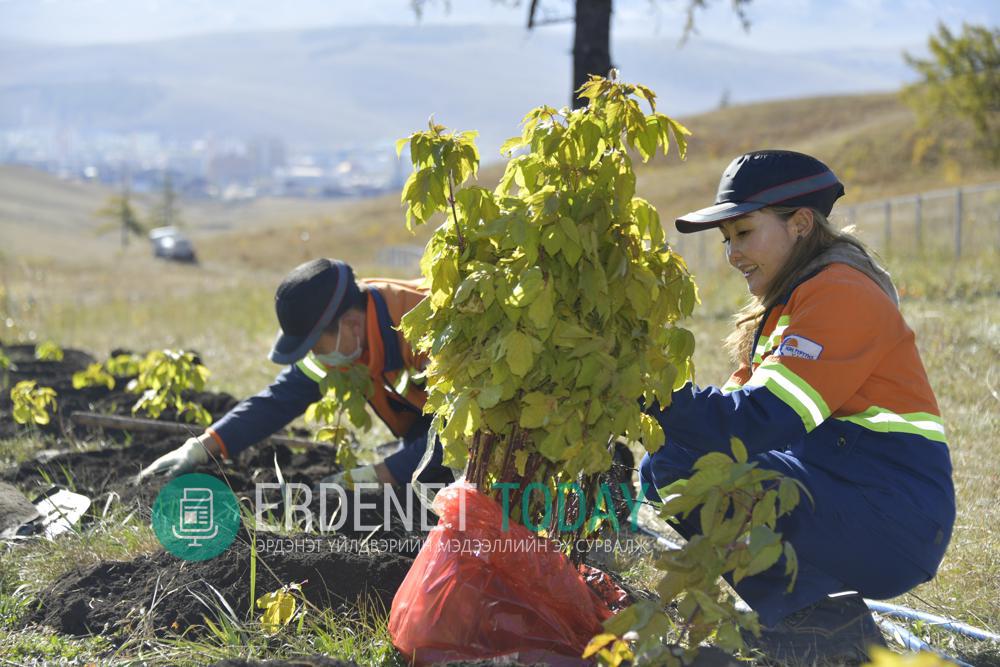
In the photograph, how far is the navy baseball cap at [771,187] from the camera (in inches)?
113

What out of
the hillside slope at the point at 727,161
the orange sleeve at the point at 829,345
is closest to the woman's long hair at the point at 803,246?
the orange sleeve at the point at 829,345

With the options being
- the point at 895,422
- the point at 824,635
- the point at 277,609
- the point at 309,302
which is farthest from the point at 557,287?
the point at 309,302

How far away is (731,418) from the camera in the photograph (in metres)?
2.63

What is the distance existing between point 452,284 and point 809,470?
1.13 metres

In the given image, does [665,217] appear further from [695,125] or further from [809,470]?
[809,470]

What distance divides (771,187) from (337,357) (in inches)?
76.8

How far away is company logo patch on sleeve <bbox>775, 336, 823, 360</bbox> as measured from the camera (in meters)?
2.66

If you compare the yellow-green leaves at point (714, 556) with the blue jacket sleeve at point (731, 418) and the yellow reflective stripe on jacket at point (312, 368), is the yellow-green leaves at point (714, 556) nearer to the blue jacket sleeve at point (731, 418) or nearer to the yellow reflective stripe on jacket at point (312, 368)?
the blue jacket sleeve at point (731, 418)

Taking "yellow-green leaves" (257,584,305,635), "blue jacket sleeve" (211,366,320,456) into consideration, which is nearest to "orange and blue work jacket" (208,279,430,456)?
"blue jacket sleeve" (211,366,320,456)

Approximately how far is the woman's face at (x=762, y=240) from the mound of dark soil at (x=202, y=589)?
144cm

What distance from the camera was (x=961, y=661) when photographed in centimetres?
287

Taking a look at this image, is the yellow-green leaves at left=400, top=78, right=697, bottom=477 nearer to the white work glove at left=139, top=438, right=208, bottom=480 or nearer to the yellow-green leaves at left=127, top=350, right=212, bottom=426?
the white work glove at left=139, top=438, right=208, bottom=480

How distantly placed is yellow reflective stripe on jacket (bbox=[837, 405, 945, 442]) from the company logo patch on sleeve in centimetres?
28

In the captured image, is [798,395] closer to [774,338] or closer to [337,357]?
[774,338]
